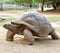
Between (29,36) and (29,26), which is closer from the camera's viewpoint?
(29,36)

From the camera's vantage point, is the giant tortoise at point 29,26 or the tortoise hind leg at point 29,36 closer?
the tortoise hind leg at point 29,36

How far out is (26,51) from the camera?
603 centimetres

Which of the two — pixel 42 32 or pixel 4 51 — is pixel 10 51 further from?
pixel 42 32

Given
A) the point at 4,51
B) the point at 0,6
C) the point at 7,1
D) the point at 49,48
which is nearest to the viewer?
the point at 4,51

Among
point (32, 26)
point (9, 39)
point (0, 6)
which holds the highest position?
point (32, 26)

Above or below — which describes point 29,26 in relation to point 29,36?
above

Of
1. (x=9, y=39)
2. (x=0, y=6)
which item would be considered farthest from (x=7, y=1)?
(x=9, y=39)

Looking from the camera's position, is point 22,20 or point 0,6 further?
point 0,6

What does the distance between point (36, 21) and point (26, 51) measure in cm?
163

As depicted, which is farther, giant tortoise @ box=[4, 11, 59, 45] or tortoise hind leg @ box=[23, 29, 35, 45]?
giant tortoise @ box=[4, 11, 59, 45]

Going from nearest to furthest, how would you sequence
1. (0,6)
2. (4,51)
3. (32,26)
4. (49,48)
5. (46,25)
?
(4,51), (49,48), (32,26), (46,25), (0,6)

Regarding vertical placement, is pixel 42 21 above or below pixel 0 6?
above

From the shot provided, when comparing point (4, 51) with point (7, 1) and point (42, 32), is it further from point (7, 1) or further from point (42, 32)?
point (7, 1)

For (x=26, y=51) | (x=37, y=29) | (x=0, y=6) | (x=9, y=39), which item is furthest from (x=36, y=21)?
(x=0, y=6)
